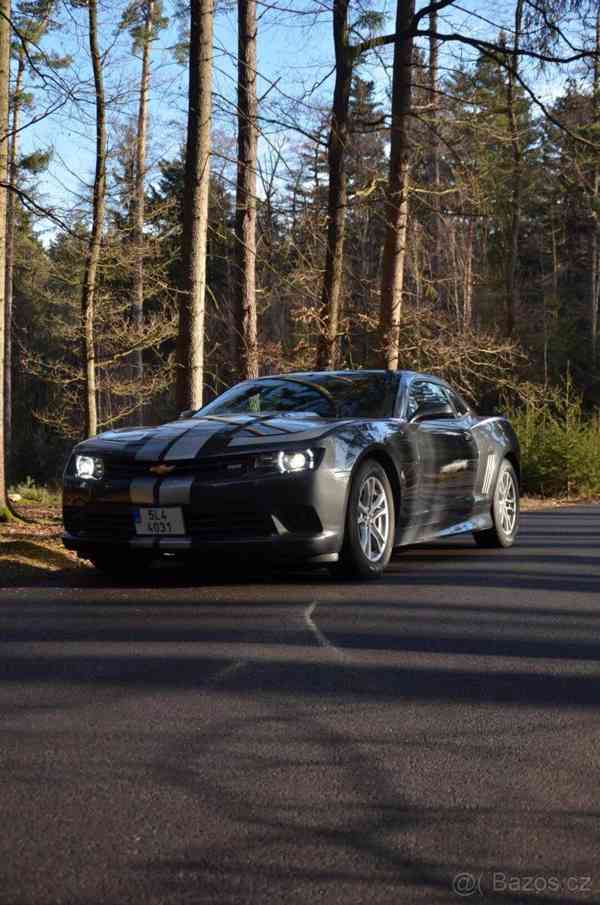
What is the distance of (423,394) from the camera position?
29.6 ft

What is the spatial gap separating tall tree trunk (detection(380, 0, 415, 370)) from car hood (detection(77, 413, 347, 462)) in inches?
368

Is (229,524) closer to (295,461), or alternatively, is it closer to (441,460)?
(295,461)

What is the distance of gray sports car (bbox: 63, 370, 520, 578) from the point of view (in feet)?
23.2

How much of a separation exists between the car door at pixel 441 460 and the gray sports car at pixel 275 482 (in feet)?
0.06

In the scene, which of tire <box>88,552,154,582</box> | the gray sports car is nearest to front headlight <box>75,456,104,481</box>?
the gray sports car

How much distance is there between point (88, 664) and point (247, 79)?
42.9ft

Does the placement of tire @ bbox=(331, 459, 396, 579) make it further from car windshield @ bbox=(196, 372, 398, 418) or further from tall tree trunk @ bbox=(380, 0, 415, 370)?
tall tree trunk @ bbox=(380, 0, 415, 370)

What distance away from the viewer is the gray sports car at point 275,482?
23.2 ft

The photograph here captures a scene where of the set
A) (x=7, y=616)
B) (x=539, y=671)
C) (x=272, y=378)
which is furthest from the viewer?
(x=272, y=378)

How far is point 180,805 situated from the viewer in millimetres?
3223

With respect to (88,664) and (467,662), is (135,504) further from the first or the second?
(467,662)

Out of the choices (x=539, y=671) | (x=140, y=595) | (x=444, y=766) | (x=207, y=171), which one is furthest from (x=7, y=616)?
(x=207, y=171)

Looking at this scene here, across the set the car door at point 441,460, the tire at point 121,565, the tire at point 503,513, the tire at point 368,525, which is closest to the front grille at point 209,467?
the tire at point 121,565

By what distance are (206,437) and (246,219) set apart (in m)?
9.70
